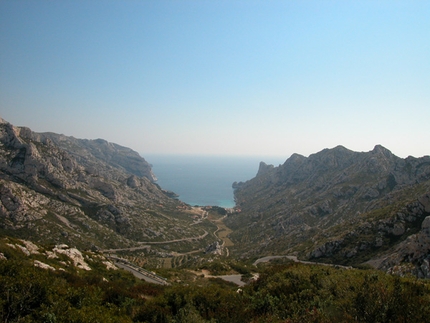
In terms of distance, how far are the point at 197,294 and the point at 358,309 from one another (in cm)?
1160

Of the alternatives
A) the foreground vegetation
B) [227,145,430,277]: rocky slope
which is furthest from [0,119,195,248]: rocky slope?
the foreground vegetation

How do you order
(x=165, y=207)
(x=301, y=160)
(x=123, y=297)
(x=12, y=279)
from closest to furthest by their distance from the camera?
(x=12, y=279), (x=123, y=297), (x=165, y=207), (x=301, y=160)

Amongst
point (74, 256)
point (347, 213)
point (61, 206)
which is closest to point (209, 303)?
point (74, 256)

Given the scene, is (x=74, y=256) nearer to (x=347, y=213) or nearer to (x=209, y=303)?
(x=209, y=303)

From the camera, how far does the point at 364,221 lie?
219 feet

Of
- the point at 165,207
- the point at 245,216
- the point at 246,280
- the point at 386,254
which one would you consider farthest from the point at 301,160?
the point at 246,280

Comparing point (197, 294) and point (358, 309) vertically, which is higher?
point (358, 309)

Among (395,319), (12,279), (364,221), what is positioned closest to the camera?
(395,319)

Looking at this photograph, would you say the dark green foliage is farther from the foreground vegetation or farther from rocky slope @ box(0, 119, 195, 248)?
rocky slope @ box(0, 119, 195, 248)

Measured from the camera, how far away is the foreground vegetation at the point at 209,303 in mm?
12023

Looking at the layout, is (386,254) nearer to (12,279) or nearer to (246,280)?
(246,280)

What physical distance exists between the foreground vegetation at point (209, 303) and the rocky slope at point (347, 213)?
30.8m

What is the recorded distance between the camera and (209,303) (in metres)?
17.6

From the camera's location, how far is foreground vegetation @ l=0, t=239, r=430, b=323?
12023mm
